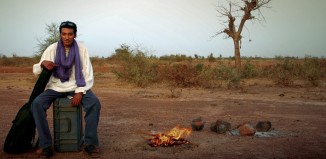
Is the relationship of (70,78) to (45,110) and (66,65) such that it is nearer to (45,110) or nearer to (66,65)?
(66,65)

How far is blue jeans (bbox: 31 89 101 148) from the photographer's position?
5.10 meters

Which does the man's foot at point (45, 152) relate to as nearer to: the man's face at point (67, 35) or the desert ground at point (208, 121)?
the desert ground at point (208, 121)

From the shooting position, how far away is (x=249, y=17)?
2220cm

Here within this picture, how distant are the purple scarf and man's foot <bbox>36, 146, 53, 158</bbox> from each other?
0.98 m

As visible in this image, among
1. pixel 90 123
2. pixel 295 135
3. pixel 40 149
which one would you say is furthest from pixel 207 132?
pixel 40 149

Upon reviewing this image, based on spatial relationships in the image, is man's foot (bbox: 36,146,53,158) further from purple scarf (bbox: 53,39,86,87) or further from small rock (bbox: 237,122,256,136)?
small rock (bbox: 237,122,256,136)

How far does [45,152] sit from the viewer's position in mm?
5117

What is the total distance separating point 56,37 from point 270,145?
1382 cm

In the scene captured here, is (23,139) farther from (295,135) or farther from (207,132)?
(295,135)

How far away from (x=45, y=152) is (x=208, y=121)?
4082 mm

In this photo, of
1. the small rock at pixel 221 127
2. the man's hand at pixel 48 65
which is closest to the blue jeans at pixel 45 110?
the man's hand at pixel 48 65

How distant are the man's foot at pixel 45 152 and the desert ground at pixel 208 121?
12 centimetres

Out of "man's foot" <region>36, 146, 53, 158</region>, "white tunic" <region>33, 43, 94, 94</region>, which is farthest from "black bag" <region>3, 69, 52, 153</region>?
"man's foot" <region>36, 146, 53, 158</region>

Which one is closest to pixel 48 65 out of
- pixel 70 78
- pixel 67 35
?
pixel 70 78
